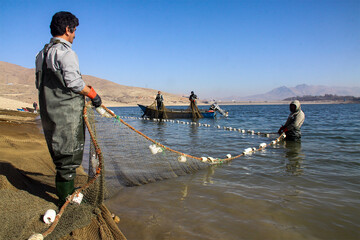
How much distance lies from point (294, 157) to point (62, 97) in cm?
640

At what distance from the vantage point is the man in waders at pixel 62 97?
2.35 m

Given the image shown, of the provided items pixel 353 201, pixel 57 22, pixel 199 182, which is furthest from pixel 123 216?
pixel 353 201

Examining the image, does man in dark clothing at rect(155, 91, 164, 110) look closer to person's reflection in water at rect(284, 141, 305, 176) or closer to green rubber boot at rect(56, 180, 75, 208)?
person's reflection in water at rect(284, 141, 305, 176)

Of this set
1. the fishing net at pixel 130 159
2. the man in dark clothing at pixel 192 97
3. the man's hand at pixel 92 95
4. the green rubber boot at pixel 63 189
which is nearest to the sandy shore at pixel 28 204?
the green rubber boot at pixel 63 189

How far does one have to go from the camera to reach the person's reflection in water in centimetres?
539

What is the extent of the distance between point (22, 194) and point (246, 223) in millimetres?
2751

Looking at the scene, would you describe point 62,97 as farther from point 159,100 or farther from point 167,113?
point 167,113

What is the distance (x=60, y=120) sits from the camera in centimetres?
240

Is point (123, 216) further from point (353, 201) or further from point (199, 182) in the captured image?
point (353, 201)

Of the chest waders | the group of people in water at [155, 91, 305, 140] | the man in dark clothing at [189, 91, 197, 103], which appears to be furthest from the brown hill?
the chest waders

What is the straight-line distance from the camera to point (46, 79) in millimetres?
2396

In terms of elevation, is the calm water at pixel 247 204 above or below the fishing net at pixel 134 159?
below

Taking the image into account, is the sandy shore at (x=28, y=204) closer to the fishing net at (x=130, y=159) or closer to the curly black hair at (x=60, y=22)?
the fishing net at (x=130, y=159)

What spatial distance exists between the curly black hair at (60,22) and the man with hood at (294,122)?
8.09m
